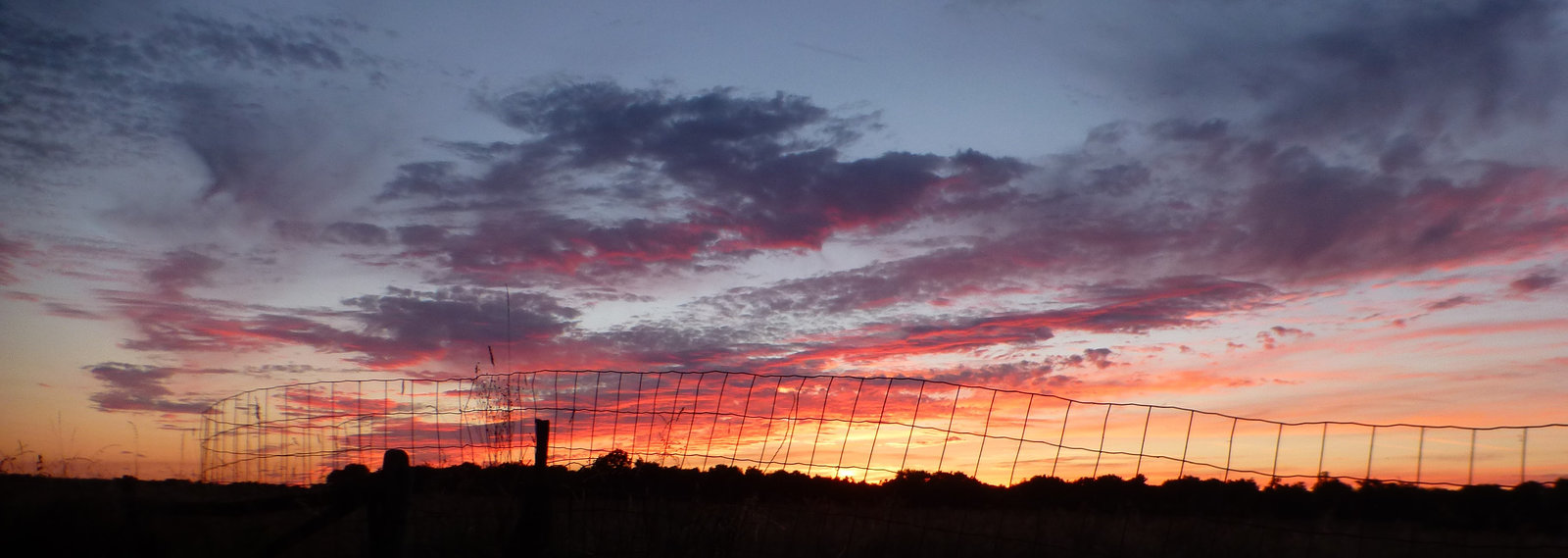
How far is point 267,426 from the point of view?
30.1ft

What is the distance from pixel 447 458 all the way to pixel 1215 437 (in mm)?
6129

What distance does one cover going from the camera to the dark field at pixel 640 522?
576 centimetres

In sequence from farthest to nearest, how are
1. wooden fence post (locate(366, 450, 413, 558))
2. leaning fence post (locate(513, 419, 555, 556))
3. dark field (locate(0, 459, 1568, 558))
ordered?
leaning fence post (locate(513, 419, 555, 556)), dark field (locate(0, 459, 1568, 558)), wooden fence post (locate(366, 450, 413, 558))

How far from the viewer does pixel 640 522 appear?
6.61m

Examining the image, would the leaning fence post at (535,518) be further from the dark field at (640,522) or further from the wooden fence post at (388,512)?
the wooden fence post at (388,512)

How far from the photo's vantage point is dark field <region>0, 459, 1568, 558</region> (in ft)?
18.9

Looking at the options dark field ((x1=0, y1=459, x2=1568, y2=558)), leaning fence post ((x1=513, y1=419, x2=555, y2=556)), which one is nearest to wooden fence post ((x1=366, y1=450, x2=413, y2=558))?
dark field ((x1=0, y1=459, x2=1568, y2=558))

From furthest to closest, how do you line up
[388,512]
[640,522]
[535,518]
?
[640,522] < [535,518] < [388,512]

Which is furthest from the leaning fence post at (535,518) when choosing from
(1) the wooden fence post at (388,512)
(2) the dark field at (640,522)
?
(1) the wooden fence post at (388,512)

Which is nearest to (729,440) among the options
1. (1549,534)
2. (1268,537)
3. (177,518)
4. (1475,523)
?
(177,518)

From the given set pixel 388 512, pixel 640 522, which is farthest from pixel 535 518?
pixel 388 512

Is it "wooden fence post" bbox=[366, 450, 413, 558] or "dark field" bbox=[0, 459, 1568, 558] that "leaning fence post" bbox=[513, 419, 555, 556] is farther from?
"wooden fence post" bbox=[366, 450, 413, 558]

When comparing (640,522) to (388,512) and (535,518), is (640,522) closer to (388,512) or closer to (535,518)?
(535,518)

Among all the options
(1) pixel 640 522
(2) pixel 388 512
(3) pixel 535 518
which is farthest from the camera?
(1) pixel 640 522
